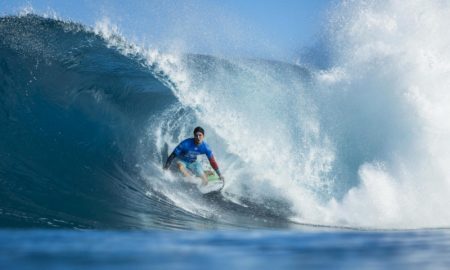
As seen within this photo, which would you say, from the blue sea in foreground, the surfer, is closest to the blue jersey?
the surfer

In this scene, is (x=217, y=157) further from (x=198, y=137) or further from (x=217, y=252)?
(x=217, y=252)

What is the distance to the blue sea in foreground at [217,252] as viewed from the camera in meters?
1.83

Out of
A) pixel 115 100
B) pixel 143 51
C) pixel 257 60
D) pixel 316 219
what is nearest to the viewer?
pixel 316 219

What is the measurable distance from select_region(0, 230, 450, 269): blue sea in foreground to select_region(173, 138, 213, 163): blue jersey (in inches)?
260

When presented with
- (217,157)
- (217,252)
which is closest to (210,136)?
(217,157)

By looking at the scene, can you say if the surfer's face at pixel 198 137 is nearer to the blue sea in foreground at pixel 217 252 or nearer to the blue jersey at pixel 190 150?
the blue jersey at pixel 190 150

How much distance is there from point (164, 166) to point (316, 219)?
A: 306 centimetres

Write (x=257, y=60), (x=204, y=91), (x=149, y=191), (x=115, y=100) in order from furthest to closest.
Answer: (x=257, y=60), (x=204, y=91), (x=115, y=100), (x=149, y=191)

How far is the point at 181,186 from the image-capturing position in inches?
349

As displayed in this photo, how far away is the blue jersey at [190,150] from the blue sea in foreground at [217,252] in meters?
6.61

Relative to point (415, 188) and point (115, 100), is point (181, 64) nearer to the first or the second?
point (115, 100)

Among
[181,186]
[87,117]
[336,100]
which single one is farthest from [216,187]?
[336,100]

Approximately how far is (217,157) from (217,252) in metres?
9.27

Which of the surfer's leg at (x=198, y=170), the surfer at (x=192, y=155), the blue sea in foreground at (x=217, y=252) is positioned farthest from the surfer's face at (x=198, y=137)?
the blue sea in foreground at (x=217, y=252)
